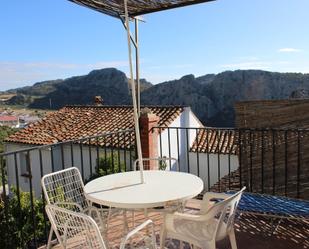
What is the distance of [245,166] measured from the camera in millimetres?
5137

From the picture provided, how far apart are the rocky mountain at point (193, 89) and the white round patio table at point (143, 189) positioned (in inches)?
1052

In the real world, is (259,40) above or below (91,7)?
above

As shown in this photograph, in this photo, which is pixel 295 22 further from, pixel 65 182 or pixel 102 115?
pixel 65 182

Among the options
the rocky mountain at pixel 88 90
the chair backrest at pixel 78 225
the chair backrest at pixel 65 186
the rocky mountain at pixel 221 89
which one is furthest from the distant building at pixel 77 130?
the rocky mountain at pixel 221 89

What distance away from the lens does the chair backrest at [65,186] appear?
111 inches

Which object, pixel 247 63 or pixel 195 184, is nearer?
pixel 195 184

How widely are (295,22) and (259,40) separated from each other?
50.1 ft

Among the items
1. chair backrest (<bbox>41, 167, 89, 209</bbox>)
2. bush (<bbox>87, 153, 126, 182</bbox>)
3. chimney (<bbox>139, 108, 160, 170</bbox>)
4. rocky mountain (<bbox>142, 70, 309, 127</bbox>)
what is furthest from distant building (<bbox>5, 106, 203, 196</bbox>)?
rocky mountain (<bbox>142, 70, 309, 127</bbox>)

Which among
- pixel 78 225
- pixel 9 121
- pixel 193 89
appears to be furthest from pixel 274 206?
pixel 9 121

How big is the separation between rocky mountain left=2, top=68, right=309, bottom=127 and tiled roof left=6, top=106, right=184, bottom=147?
12.5 metres

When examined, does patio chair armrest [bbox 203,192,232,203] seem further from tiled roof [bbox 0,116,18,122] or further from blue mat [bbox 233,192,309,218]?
tiled roof [bbox 0,116,18,122]

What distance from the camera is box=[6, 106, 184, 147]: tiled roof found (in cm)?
1413


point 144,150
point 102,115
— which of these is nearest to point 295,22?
point 102,115

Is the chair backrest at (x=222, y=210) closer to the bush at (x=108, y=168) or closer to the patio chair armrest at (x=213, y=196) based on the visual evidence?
the patio chair armrest at (x=213, y=196)
